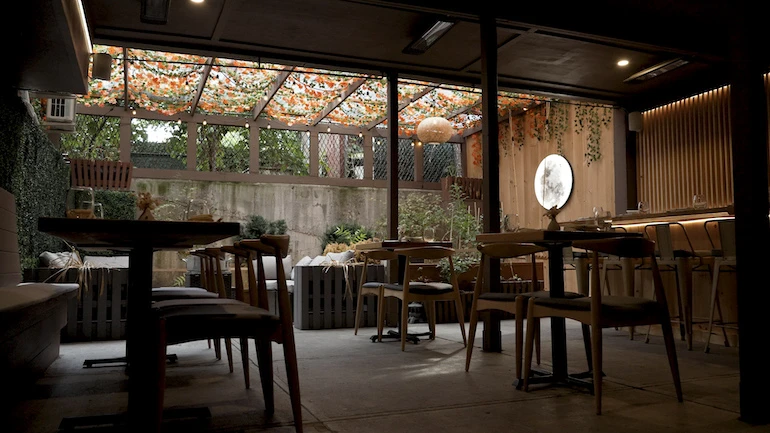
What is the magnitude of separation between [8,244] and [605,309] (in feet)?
14.0

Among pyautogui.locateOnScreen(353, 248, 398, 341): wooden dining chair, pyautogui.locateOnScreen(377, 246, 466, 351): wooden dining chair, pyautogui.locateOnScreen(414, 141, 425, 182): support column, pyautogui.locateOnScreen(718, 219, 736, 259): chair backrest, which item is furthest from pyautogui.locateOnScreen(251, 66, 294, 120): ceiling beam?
pyautogui.locateOnScreen(718, 219, 736, 259): chair backrest

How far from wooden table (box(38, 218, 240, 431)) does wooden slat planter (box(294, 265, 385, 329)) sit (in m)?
3.84

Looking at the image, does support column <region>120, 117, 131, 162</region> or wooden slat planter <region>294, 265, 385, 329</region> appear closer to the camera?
wooden slat planter <region>294, 265, 385, 329</region>

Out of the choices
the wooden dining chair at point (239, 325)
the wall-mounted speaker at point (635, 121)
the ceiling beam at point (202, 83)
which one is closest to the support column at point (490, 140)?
the wooden dining chair at point (239, 325)

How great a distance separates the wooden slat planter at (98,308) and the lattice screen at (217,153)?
6.44 m

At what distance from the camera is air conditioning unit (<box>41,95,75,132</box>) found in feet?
23.0

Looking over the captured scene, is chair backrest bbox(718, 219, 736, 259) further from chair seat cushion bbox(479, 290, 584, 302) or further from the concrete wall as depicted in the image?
the concrete wall

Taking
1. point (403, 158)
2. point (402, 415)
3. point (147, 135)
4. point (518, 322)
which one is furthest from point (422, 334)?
point (147, 135)

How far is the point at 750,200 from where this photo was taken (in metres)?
2.78

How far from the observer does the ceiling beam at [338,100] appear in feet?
28.2

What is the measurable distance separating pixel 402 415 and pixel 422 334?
2.95 metres

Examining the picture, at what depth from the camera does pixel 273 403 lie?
2.97 meters

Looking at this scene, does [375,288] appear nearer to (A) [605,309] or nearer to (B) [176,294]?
(B) [176,294]

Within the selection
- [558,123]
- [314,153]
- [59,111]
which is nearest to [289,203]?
[314,153]
